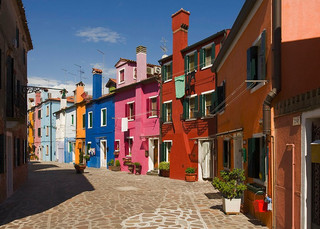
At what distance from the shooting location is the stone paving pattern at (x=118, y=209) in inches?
321

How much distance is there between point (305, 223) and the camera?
18.9ft

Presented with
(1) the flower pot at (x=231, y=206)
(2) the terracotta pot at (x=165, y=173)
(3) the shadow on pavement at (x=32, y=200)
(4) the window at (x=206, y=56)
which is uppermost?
(4) the window at (x=206, y=56)

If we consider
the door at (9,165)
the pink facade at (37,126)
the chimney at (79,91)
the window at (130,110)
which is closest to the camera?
the door at (9,165)

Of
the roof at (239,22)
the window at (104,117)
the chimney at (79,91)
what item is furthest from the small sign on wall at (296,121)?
the chimney at (79,91)

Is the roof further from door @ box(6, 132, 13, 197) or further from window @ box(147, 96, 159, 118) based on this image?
door @ box(6, 132, 13, 197)

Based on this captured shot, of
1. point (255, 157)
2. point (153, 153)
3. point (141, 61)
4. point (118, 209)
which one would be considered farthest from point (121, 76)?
point (255, 157)

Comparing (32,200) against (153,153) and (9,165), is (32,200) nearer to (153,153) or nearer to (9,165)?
(9,165)

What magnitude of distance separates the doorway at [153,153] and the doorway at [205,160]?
4998mm

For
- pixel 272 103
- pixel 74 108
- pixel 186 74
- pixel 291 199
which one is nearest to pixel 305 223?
pixel 291 199

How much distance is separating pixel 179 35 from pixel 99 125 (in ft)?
45.1

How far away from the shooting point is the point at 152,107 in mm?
22141

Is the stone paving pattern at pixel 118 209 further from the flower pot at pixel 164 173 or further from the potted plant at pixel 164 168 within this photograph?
the flower pot at pixel 164 173

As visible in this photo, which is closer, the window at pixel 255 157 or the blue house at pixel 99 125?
the window at pixel 255 157

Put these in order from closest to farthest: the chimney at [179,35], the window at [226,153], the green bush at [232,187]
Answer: the green bush at [232,187]
the window at [226,153]
the chimney at [179,35]
